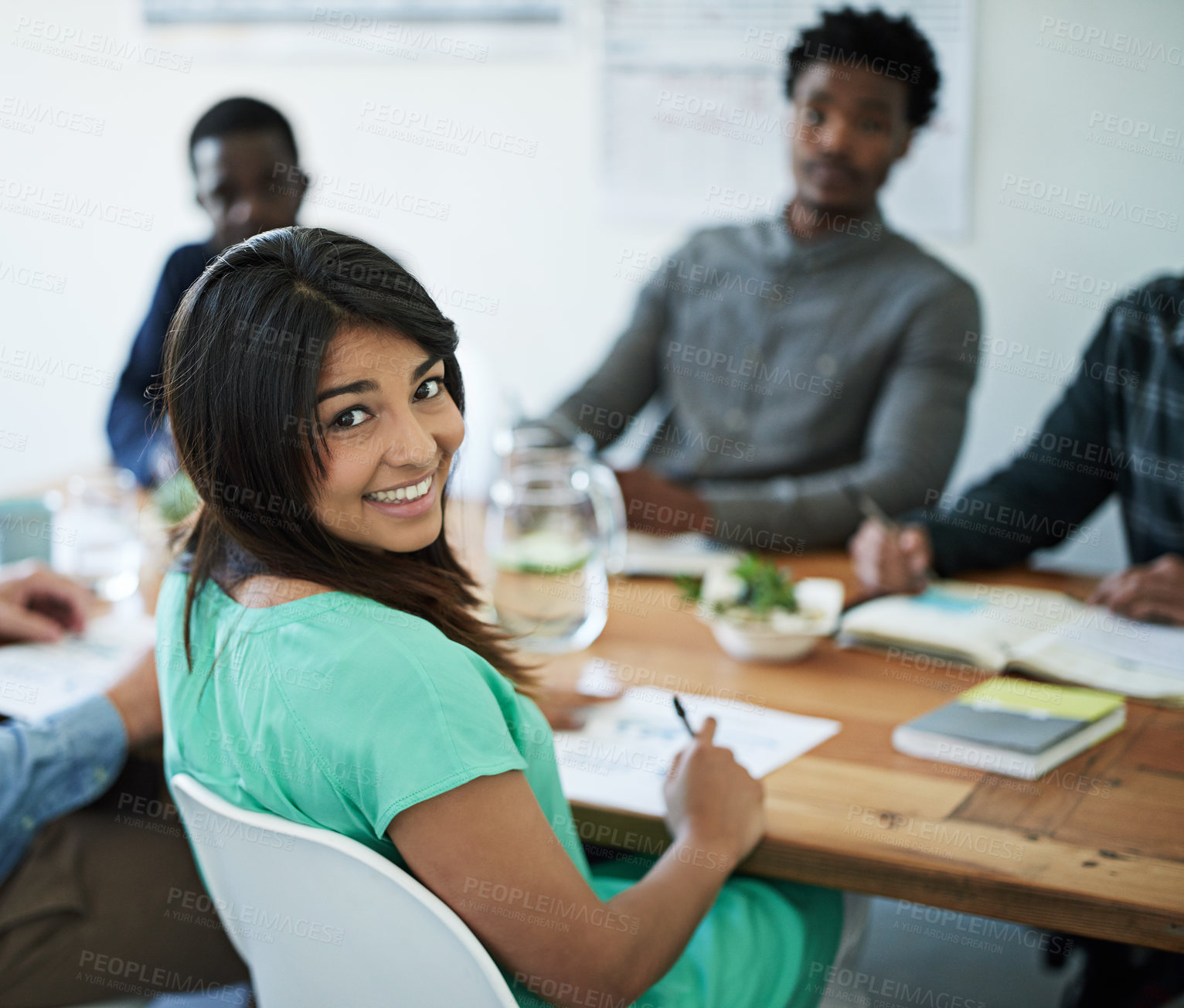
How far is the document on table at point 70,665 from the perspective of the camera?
1175 mm

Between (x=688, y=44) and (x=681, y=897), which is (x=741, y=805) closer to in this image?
(x=681, y=897)

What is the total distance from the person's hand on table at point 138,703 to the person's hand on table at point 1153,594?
1.16 metres

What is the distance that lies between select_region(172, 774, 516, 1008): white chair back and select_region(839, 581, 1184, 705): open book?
2.48ft

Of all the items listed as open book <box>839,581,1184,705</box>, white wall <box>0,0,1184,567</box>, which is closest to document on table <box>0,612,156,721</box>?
open book <box>839,581,1184,705</box>

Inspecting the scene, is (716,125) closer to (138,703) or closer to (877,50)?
(877,50)

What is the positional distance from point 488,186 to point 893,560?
6.41 feet

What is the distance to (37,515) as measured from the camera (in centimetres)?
171

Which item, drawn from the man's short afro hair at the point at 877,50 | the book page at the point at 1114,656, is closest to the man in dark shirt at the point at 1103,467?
the book page at the point at 1114,656

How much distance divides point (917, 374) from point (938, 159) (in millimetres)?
807

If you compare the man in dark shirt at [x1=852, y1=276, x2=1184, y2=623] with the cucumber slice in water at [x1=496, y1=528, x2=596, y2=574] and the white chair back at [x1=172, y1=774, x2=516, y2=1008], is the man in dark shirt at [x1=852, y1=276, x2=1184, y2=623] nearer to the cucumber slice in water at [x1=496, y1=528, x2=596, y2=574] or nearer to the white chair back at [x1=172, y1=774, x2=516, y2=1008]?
the cucumber slice in water at [x1=496, y1=528, x2=596, y2=574]

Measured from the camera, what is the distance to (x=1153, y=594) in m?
1.38

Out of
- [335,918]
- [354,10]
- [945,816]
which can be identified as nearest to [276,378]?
[335,918]

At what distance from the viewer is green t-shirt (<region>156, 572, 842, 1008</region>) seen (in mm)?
730

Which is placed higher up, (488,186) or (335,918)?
(488,186)
